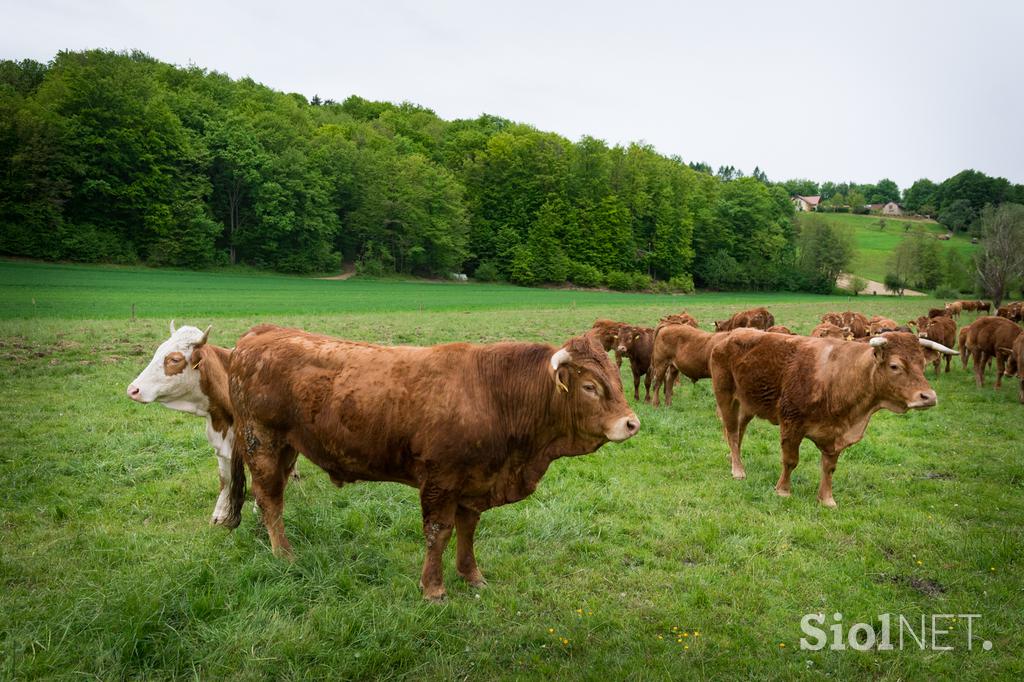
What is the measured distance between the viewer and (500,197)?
75.8m

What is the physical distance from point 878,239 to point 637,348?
118268 mm

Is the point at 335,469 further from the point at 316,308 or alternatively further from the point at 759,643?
the point at 316,308

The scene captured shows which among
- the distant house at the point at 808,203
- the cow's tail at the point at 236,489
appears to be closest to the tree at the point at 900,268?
the cow's tail at the point at 236,489

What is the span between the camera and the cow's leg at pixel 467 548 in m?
4.96

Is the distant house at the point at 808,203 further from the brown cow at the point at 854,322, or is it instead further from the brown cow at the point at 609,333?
the brown cow at the point at 609,333

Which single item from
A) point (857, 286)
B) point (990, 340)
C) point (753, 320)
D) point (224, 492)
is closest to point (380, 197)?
point (753, 320)

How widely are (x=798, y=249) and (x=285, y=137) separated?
249ft

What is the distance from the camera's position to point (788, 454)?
7301mm

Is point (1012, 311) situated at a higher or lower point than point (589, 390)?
lower

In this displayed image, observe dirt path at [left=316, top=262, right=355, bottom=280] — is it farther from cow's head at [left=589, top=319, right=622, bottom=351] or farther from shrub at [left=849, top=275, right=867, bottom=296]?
shrub at [left=849, top=275, right=867, bottom=296]

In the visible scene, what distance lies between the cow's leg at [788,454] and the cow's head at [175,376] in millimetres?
6876

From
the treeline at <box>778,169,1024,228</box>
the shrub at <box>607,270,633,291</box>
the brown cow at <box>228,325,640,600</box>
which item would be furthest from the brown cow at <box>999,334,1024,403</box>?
the shrub at <box>607,270,633,291</box>

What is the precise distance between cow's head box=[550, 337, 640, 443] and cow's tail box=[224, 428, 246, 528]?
3.45 metres

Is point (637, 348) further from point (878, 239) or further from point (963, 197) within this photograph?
point (878, 239)
